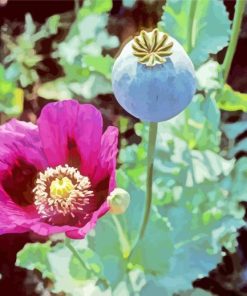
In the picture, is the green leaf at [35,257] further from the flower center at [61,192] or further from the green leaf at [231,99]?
the green leaf at [231,99]

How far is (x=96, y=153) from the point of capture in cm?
61

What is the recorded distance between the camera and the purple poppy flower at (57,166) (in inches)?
24.0

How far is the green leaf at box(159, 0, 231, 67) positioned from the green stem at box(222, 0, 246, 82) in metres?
0.01

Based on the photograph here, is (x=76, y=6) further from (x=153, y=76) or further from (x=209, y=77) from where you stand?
(x=153, y=76)

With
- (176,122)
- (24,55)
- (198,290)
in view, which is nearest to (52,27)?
(24,55)

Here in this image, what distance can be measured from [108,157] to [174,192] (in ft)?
0.37

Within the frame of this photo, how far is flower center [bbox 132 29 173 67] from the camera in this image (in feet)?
1.69

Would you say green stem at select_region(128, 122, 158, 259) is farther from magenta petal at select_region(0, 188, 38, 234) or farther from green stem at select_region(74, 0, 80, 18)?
green stem at select_region(74, 0, 80, 18)

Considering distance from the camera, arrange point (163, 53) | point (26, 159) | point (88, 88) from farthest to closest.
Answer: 1. point (88, 88)
2. point (26, 159)
3. point (163, 53)

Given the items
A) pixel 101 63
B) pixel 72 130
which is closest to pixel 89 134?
pixel 72 130

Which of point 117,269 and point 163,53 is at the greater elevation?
point 163,53

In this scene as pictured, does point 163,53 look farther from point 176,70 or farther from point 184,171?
point 184,171

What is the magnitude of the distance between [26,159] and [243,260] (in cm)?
18

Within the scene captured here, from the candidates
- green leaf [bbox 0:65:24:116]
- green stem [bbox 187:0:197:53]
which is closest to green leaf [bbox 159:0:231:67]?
green stem [bbox 187:0:197:53]
